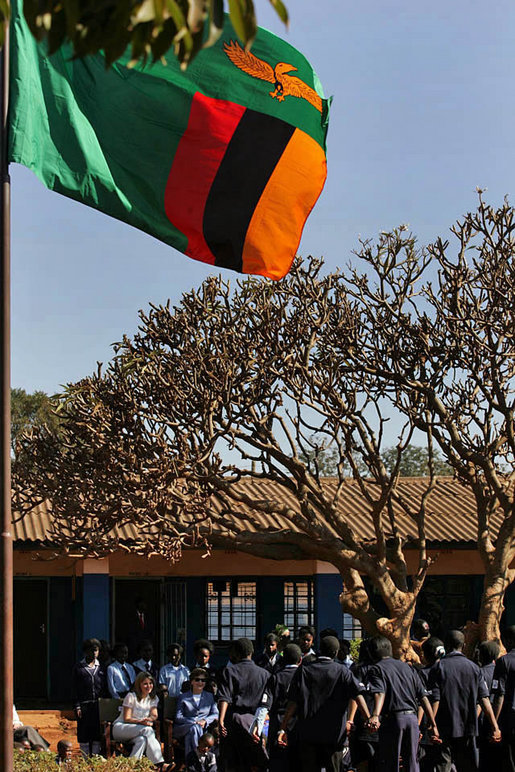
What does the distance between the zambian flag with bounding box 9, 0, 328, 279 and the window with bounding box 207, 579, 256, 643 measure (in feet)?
48.8

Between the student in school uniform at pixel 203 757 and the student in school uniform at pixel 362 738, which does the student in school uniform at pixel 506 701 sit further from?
the student in school uniform at pixel 203 757

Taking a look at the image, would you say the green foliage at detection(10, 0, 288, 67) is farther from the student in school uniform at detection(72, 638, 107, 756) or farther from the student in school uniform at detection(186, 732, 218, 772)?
the student in school uniform at detection(72, 638, 107, 756)

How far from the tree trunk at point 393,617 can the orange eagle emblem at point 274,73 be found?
A: 8.76 meters

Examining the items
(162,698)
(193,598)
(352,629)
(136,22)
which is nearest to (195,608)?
(193,598)

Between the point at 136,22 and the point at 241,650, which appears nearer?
the point at 136,22

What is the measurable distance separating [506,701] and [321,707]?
6.62ft

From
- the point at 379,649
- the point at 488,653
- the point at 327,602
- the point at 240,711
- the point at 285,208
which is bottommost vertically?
the point at 327,602

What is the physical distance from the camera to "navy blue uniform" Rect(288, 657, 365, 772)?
9594 millimetres

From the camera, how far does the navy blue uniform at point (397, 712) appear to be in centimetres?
998

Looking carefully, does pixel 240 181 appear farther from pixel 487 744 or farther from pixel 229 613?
pixel 229 613

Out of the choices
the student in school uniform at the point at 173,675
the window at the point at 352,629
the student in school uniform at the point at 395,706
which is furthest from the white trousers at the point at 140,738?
the window at the point at 352,629

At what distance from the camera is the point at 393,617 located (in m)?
15.6

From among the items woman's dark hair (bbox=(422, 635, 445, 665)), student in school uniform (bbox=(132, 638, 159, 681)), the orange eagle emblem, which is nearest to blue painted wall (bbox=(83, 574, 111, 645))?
student in school uniform (bbox=(132, 638, 159, 681))

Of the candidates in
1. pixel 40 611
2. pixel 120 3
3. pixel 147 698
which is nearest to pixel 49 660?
pixel 40 611
